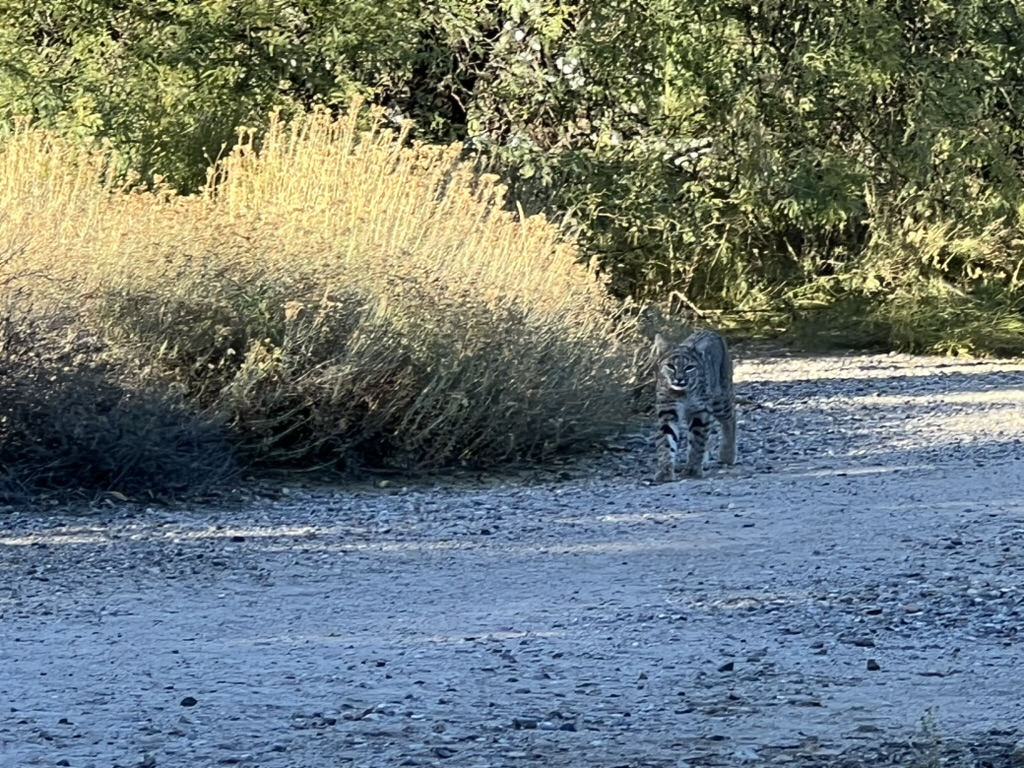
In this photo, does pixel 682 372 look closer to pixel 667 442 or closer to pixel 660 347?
pixel 667 442

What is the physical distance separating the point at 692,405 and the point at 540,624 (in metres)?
4.44

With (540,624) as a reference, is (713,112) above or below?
above

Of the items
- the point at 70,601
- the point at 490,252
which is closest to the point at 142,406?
the point at 70,601

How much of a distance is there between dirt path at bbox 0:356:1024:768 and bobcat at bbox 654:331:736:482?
279mm

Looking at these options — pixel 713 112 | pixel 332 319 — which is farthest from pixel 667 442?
pixel 713 112

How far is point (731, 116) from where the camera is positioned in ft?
65.6

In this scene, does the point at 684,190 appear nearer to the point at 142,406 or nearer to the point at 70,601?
the point at 142,406

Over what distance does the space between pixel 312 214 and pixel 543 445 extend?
2.24 meters

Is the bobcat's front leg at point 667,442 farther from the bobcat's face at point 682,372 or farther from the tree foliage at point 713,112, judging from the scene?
Answer: the tree foliage at point 713,112

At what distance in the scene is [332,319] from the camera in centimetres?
1166

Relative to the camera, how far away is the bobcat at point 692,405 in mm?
11867

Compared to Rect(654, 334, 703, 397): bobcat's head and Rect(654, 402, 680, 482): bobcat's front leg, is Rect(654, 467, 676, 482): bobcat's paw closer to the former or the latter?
Rect(654, 402, 680, 482): bobcat's front leg

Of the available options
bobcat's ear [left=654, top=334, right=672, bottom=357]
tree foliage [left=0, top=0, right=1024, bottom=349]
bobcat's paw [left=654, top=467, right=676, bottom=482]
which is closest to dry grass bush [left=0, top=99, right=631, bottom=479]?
bobcat's ear [left=654, top=334, right=672, bottom=357]

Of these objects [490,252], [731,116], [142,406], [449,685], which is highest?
[731,116]
